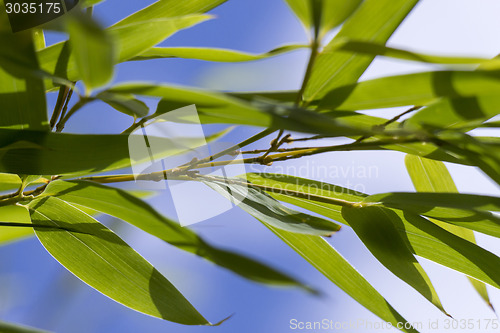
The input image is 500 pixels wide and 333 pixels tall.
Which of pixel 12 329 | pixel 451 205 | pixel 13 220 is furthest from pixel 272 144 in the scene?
pixel 13 220

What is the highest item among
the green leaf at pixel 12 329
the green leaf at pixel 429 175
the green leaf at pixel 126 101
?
the green leaf at pixel 126 101

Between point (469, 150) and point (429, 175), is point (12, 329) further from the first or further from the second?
point (429, 175)

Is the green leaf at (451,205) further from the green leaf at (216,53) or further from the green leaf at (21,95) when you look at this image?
the green leaf at (21,95)

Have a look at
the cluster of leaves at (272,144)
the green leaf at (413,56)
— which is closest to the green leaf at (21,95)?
the cluster of leaves at (272,144)

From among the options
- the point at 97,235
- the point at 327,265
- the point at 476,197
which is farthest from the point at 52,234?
the point at 476,197

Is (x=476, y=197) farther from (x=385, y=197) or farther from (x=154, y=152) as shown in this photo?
(x=154, y=152)

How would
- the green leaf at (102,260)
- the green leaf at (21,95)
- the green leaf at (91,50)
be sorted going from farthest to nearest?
the green leaf at (102,260)
the green leaf at (21,95)
the green leaf at (91,50)
